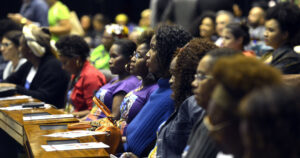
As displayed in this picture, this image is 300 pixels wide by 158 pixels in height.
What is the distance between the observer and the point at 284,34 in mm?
4082

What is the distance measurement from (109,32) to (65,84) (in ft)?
2.51

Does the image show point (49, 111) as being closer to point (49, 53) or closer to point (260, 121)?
point (49, 53)

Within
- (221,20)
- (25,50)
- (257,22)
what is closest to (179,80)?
(25,50)

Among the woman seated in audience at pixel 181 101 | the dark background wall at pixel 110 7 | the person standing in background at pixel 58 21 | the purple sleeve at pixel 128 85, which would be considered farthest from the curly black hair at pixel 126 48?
the dark background wall at pixel 110 7

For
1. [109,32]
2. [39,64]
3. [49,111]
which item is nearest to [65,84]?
[39,64]

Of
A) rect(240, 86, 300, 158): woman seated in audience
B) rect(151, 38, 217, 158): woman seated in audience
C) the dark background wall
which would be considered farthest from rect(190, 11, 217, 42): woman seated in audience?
the dark background wall

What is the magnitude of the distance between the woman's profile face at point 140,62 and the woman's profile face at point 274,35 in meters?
1.22

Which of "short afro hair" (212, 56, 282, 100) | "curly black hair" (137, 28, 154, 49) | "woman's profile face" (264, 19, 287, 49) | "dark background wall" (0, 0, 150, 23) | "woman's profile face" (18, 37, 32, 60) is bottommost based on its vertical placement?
"dark background wall" (0, 0, 150, 23)

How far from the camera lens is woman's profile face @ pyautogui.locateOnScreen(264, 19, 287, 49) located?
4.09 meters

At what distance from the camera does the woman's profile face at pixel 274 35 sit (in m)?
4.09

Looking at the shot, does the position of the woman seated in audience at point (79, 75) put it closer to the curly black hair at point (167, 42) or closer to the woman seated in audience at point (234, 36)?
the curly black hair at point (167, 42)

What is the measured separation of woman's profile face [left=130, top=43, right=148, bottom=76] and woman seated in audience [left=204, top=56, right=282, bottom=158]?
2.01 meters

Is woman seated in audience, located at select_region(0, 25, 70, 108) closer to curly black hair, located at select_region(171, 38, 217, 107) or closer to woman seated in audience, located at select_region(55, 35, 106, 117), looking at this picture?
woman seated in audience, located at select_region(55, 35, 106, 117)

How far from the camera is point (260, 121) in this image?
4.44 feet
